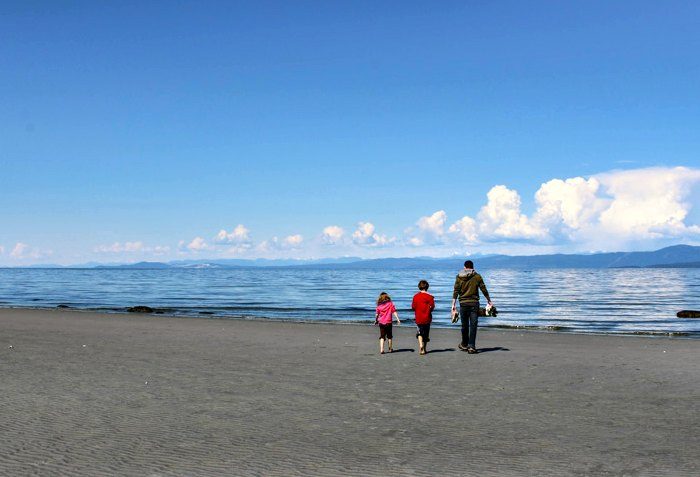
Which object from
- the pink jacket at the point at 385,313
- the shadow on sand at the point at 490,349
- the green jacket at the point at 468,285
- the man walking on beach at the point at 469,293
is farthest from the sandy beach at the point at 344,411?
the green jacket at the point at 468,285

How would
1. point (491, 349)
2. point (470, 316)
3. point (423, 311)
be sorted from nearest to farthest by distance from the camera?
point (423, 311), point (470, 316), point (491, 349)

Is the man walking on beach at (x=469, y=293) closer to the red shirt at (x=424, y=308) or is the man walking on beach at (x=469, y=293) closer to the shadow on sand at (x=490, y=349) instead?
the red shirt at (x=424, y=308)

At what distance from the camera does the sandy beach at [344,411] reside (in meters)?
7.12

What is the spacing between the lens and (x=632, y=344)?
21.2 meters

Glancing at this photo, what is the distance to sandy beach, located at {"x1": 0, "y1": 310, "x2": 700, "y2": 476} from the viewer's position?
7.12 metres

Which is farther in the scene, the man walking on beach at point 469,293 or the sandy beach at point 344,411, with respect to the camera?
the man walking on beach at point 469,293

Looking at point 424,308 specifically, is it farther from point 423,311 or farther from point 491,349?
point 491,349

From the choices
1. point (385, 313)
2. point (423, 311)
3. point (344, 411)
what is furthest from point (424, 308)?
point (344, 411)

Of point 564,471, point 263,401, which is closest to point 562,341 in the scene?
point 263,401

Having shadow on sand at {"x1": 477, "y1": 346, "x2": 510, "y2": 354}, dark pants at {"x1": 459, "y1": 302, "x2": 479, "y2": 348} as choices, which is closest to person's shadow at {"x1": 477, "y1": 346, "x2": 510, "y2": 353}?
shadow on sand at {"x1": 477, "y1": 346, "x2": 510, "y2": 354}

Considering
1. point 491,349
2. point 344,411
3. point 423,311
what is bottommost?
point 491,349

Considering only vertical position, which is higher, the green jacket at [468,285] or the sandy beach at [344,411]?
the green jacket at [468,285]

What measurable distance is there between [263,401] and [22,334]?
624 inches

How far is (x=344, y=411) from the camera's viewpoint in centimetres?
984
